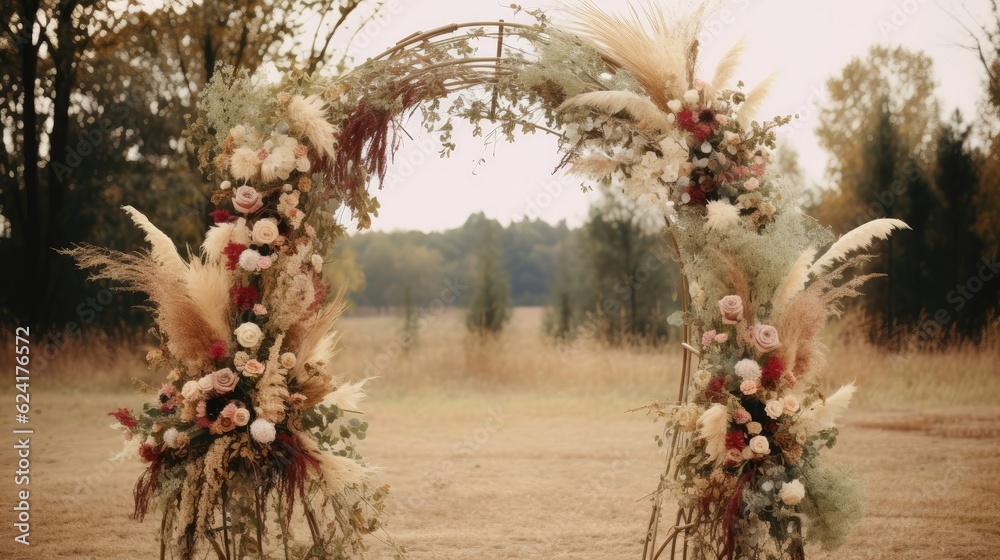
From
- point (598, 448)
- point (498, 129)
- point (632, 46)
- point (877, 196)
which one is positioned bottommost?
point (598, 448)

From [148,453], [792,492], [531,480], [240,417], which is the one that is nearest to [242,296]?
[240,417]

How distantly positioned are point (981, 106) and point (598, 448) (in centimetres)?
1038

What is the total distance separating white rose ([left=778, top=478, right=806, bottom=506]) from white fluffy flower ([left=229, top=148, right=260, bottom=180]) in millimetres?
2682

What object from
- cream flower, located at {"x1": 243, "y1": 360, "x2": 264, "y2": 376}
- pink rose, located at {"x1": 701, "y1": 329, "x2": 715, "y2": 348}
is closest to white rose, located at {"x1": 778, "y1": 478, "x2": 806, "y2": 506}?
pink rose, located at {"x1": 701, "y1": 329, "x2": 715, "y2": 348}

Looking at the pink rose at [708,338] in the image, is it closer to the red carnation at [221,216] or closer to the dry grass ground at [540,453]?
the dry grass ground at [540,453]

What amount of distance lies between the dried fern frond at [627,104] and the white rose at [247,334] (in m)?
1.69

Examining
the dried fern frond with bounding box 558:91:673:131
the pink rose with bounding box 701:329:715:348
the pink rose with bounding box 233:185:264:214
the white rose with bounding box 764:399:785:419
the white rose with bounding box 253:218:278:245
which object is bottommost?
the white rose with bounding box 764:399:785:419

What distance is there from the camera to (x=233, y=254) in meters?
3.51

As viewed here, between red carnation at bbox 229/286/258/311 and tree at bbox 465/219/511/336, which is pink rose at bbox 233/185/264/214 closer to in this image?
red carnation at bbox 229/286/258/311

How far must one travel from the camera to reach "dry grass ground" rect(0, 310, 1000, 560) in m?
5.08

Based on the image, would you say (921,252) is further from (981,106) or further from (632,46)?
(632,46)

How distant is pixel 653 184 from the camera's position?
361 centimetres

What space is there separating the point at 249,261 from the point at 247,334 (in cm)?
34

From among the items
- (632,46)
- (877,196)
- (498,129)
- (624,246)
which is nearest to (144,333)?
(624,246)
